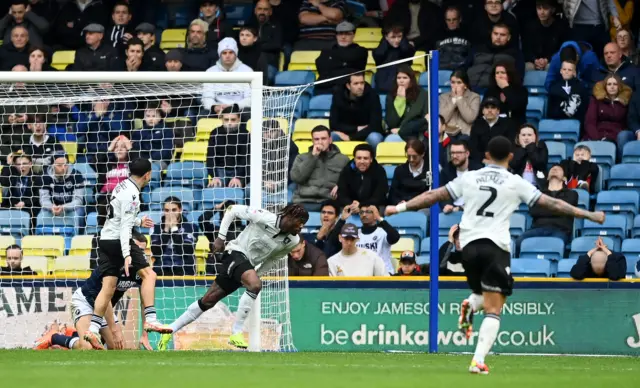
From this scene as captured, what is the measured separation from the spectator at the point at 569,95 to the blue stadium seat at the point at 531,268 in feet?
9.98

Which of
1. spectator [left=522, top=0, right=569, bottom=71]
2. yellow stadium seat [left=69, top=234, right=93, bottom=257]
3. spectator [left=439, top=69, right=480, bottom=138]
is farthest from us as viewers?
spectator [left=522, top=0, right=569, bottom=71]

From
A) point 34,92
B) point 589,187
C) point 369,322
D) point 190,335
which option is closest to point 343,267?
point 369,322

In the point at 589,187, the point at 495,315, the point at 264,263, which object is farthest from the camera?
the point at 589,187

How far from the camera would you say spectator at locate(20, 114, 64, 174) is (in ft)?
62.6

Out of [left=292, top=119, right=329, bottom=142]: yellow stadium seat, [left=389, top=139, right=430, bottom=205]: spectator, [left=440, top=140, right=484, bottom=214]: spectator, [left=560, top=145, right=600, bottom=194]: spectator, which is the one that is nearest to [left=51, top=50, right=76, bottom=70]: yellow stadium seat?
[left=292, top=119, right=329, bottom=142]: yellow stadium seat

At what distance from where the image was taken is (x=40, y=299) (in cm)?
1728

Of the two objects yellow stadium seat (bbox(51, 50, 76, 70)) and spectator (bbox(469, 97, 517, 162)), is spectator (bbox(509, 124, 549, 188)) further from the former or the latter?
yellow stadium seat (bbox(51, 50, 76, 70))

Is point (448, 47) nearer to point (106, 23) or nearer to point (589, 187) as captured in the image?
point (589, 187)

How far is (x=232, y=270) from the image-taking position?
15359 millimetres

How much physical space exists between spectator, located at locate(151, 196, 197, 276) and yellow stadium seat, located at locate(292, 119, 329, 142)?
3223 mm

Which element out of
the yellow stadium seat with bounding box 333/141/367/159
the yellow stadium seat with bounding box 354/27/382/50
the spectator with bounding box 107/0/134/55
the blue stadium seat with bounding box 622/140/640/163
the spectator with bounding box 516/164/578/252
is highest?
the spectator with bounding box 107/0/134/55

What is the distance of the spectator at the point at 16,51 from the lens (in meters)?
22.1

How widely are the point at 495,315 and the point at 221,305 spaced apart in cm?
629

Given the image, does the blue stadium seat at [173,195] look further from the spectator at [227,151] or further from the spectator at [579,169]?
the spectator at [579,169]
